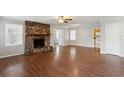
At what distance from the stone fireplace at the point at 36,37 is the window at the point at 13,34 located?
1.19 feet

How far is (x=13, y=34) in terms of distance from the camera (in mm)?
6605

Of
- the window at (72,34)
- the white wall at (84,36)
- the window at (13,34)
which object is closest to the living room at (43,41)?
the window at (13,34)

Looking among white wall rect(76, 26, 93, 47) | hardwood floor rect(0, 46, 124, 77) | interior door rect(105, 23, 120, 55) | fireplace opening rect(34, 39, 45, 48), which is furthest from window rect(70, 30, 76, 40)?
hardwood floor rect(0, 46, 124, 77)

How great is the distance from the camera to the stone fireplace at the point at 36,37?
729 centimetres

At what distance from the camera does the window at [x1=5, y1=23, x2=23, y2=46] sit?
248 inches

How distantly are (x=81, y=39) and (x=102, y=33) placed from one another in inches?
176

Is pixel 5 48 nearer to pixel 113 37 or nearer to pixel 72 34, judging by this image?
pixel 113 37

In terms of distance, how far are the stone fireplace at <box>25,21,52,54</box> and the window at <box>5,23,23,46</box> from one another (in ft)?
1.19

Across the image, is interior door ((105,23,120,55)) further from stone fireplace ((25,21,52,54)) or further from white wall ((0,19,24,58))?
white wall ((0,19,24,58))

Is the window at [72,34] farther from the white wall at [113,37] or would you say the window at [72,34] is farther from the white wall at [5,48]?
the white wall at [5,48]

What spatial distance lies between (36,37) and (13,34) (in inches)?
62.7

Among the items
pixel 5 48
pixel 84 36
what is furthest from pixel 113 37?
pixel 5 48
